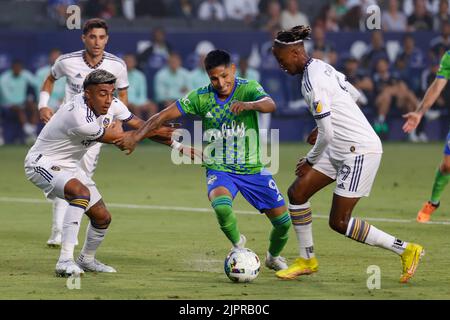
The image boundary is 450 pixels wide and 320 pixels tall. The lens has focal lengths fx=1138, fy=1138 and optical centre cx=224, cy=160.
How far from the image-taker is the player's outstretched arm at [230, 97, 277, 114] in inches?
390

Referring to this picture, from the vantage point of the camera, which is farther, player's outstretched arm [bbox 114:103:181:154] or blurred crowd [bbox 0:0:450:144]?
blurred crowd [bbox 0:0:450:144]

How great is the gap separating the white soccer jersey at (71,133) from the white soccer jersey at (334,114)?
77.5 inches

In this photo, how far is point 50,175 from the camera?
10508 millimetres

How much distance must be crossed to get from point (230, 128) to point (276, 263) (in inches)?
52.4

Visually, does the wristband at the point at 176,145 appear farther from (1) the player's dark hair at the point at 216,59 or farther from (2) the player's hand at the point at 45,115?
(2) the player's hand at the point at 45,115

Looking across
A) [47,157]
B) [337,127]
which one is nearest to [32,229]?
[47,157]

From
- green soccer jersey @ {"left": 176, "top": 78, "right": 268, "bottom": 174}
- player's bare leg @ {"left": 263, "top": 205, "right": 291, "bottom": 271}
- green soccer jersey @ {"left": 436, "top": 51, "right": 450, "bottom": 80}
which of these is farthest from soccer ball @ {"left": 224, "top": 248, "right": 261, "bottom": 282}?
green soccer jersey @ {"left": 436, "top": 51, "right": 450, "bottom": 80}

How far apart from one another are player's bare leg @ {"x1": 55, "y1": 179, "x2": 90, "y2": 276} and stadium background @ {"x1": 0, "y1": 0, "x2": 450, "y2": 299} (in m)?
0.17

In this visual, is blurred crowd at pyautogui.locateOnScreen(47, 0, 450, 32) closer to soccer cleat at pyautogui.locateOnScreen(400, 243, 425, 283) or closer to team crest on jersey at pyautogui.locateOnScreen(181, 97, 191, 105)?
team crest on jersey at pyautogui.locateOnScreen(181, 97, 191, 105)

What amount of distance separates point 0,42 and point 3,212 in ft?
39.7

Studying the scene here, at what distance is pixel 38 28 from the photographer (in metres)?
27.7

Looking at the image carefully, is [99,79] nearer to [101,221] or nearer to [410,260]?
[101,221]

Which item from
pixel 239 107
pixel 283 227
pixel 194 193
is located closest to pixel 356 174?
pixel 283 227

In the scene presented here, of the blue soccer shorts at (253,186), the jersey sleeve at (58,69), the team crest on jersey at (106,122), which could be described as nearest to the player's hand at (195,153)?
the blue soccer shorts at (253,186)
